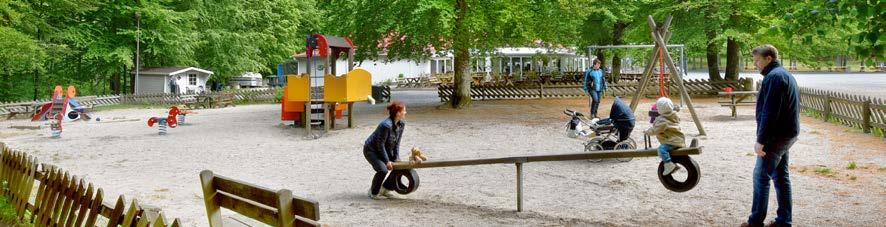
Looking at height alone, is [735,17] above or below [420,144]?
above

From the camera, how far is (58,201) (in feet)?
21.6

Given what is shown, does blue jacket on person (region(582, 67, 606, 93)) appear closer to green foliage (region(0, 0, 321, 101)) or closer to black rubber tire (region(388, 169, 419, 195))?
black rubber tire (region(388, 169, 419, 195))

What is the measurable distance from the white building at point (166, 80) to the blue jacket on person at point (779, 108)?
120ft

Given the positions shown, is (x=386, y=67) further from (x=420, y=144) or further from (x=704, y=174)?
(x=704, y=174)

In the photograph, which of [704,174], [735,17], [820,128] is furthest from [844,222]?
[735,17]

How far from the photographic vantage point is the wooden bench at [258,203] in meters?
3.86

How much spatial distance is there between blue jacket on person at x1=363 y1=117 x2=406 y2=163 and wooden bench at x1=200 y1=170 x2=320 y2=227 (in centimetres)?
434

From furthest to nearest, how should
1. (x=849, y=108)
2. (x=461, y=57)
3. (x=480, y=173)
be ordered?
(x=461, y=57) → (x=849, y=108) → (x=480, y=173)

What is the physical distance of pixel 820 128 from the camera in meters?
17.5

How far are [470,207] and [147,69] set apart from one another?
37.2m

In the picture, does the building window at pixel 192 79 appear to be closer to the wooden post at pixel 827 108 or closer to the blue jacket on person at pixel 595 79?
the blue jacket on person at pixel 595 79

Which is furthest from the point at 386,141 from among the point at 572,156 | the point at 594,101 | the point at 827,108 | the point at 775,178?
the point at 827,108

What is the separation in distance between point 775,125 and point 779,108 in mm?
155

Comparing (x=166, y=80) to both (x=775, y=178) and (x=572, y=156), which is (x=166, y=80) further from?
(x=775, y=178)
